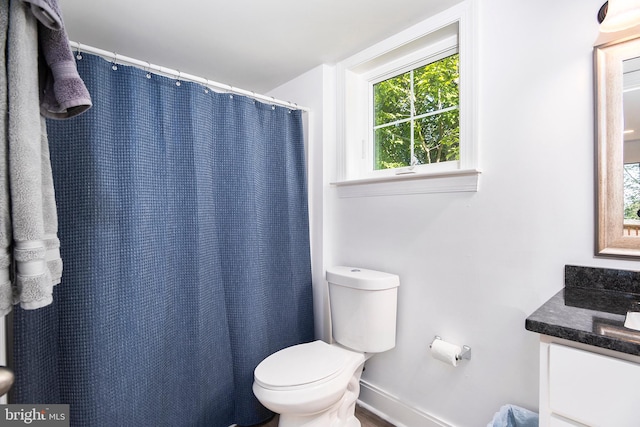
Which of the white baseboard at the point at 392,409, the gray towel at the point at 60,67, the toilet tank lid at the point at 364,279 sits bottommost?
the white baseboard at the point at 392,409

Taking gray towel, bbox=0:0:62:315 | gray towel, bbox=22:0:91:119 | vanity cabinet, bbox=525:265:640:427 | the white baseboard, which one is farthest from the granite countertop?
gray towel, bbox=22:0:91:119

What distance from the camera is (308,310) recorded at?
2.04 meters

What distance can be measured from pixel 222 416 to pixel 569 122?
6.93 ft

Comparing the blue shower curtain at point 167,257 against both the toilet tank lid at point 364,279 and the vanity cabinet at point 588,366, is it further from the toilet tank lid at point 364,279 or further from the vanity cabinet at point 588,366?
the vanity cabinet at point 588,366

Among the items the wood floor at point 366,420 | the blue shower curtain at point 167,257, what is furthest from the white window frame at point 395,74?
the wood floor at point 366,420

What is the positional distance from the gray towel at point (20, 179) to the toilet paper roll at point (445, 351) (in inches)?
57.2

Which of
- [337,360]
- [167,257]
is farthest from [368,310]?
[167,257]

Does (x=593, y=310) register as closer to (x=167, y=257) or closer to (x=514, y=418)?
(x=514, y=418)

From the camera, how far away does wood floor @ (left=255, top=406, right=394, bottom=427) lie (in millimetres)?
1720

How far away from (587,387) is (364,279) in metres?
0.97

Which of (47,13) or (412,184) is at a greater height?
(47,13)

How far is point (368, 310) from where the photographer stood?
1630 mm

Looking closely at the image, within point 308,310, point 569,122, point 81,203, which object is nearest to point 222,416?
point 308,310

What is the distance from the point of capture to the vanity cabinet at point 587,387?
0.70 metres
